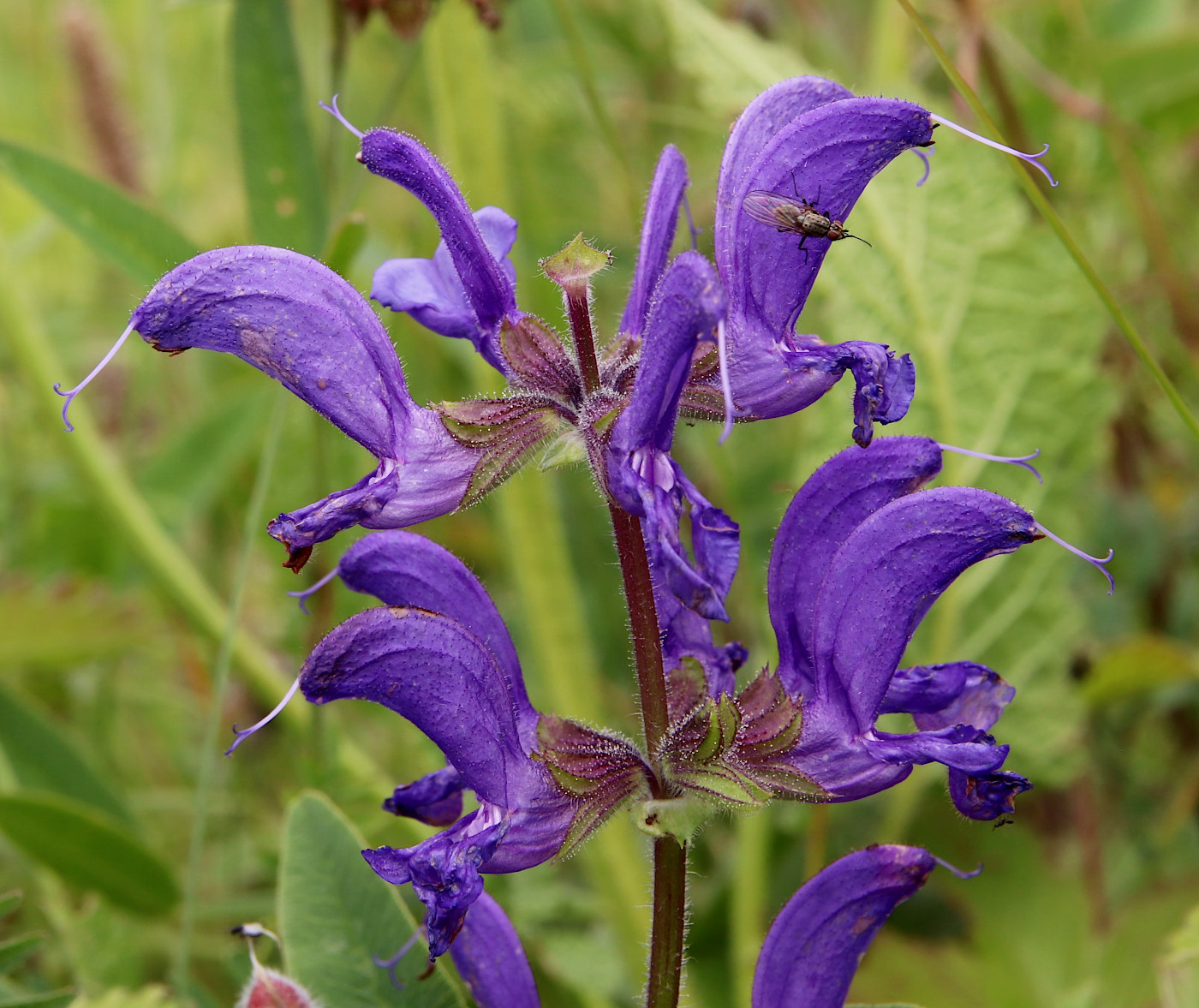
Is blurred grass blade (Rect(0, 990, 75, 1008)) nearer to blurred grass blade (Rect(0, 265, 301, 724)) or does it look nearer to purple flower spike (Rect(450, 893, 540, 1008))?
purple flower spike (Rect(450, 893, 540, 1008))

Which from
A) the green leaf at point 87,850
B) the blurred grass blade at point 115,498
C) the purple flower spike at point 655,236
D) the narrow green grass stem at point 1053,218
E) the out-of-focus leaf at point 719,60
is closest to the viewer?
the purple flower spike at point 655,236

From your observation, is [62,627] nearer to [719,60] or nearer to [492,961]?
[492,961]

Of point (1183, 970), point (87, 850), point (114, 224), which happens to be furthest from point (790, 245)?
point (87, 850)

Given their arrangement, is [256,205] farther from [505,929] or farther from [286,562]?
[505,929]

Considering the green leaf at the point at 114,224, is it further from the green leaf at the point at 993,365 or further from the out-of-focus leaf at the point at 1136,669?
the out-of-focus leaf at the point at 1136,669

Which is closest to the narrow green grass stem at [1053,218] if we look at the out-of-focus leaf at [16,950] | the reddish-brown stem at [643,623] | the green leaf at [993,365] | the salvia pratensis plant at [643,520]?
Answer: the salvia pratensis plant at [643,520]

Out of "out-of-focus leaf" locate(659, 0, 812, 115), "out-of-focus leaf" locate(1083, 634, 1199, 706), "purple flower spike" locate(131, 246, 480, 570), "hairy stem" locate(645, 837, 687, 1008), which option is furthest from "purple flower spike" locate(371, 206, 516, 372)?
"out-of-focus leaf" locate(1083, 634, 1199, 706)
